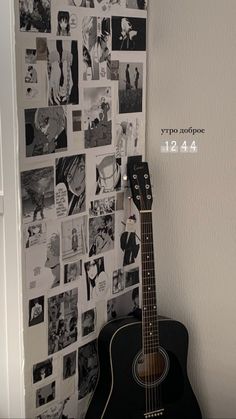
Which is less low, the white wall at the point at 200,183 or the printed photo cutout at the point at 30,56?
the printed photo cutout at the point at 30,56

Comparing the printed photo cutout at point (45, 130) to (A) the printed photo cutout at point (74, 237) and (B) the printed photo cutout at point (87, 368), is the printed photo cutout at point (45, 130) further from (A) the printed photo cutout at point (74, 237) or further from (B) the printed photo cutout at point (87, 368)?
(B) the printed photo cutout at point (87, 368)

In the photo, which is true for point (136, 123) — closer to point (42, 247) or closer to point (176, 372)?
point (42, 247)

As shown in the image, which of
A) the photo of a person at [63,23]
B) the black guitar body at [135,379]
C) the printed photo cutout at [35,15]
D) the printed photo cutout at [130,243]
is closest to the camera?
the printed photo cutout at [35,15]

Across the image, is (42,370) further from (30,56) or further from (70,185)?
(30,56)

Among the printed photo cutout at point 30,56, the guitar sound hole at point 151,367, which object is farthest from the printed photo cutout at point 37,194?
the guitar sound hole at point 151,367

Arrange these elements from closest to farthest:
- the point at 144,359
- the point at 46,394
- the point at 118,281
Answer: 1. the point at 46,394
2. the point at 144,359
3. the point at 118,281

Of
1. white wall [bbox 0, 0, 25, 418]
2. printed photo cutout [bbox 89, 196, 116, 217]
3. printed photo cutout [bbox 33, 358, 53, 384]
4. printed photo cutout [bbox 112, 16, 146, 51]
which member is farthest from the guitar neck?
printed photo cutout [bbox 112, 16, 146, 51]

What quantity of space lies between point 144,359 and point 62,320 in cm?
30

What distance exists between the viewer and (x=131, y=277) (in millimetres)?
2303

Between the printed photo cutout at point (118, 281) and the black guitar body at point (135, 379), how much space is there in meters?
0.11

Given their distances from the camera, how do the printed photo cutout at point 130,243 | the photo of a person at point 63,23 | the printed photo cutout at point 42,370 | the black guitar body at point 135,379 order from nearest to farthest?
the photo of a person at point 63,23 → the printed photo cutout at point 42,370 → the black guitar body at point 135,379 → the printed photo cutout at point 130,243

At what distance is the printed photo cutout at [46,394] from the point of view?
79.5 inches

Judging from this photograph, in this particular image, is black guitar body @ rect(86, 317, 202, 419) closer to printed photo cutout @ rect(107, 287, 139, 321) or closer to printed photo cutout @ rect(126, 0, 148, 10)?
printed photo cutout @ rect(107, 287, 139, 321)

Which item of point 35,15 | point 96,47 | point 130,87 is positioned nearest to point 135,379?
point 130,87
